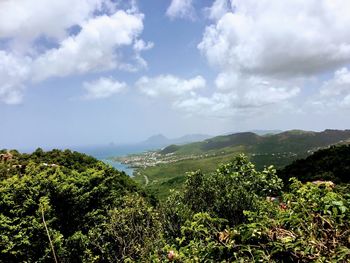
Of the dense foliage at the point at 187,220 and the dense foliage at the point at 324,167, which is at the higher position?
the dense foliage at the point at 187,220

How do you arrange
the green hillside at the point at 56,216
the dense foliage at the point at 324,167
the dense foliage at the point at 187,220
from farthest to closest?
the dense foliage at the point at 324,167, the green hillside at the point at 56,216, the dense foliage at the point at 187,220

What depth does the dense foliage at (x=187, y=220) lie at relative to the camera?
14.4 ft

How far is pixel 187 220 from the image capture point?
21.4 feet

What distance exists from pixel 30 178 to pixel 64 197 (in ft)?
8.74

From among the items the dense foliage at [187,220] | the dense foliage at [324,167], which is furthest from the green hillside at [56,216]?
the dense foliage at [324,167]

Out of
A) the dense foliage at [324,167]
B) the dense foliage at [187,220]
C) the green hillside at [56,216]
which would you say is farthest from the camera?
the dense foliage at [324,167]

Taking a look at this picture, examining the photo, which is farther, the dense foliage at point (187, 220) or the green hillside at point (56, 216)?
the green hillside at point (56, 216)

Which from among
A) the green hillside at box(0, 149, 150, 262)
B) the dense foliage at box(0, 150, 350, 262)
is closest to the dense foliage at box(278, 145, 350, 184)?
the dense foliage at box(0, 150, 350, 262)

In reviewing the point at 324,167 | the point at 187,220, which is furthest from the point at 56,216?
the point at 324,167

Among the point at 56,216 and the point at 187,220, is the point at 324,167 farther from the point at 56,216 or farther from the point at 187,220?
the point at 187,220

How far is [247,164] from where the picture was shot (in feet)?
63.3

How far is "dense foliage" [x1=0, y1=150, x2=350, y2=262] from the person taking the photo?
4.39 meters

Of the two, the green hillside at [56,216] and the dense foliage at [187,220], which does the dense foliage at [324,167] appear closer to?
the dense foliage at [187,220]

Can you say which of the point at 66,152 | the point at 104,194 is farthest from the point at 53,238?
the point at 66,152
